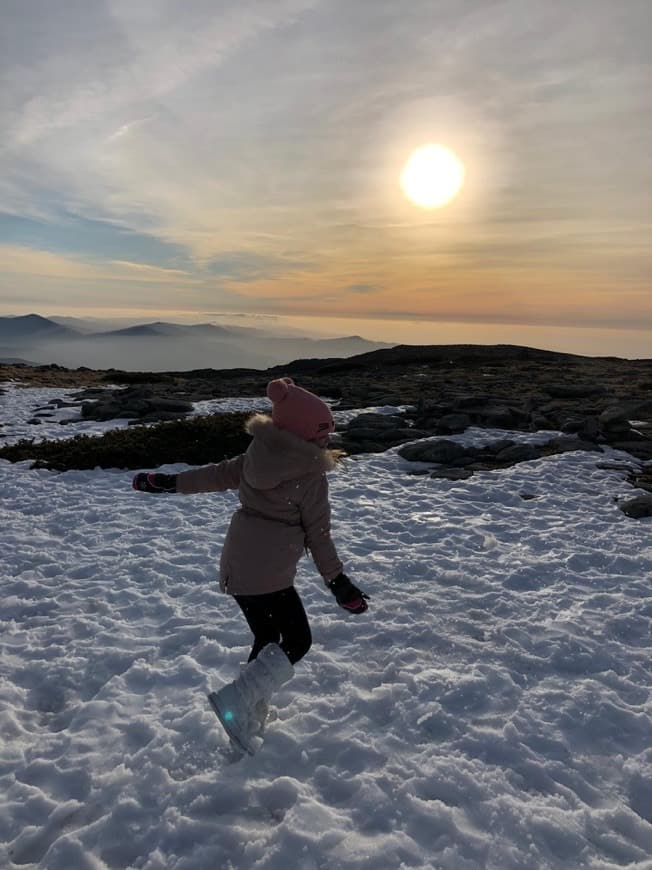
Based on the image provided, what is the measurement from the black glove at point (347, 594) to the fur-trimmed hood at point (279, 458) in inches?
32.5

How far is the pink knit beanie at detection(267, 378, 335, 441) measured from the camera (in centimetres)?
375

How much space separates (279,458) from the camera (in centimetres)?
372

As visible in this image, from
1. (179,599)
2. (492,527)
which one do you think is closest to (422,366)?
(492,527)

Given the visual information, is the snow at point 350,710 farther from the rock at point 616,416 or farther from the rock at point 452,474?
the rock at point 616,416

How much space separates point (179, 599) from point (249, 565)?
3322 millimetres

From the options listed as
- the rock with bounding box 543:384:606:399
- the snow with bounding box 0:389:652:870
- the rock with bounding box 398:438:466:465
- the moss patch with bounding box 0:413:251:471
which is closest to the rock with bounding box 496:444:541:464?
the rock with bounding box 398:438:466:465

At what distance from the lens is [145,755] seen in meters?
4.14

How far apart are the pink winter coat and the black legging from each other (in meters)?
0.12

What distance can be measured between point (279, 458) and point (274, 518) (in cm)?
51

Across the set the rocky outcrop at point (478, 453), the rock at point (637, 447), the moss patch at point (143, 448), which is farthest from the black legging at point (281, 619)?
the rock at point (637, 447)

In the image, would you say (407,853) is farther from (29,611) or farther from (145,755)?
(29,611)

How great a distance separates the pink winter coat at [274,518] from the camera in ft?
12.4

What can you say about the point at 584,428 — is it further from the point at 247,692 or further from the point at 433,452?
the point at 247,692

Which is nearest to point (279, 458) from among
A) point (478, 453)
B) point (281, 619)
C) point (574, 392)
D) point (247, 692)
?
point (281, 619)
